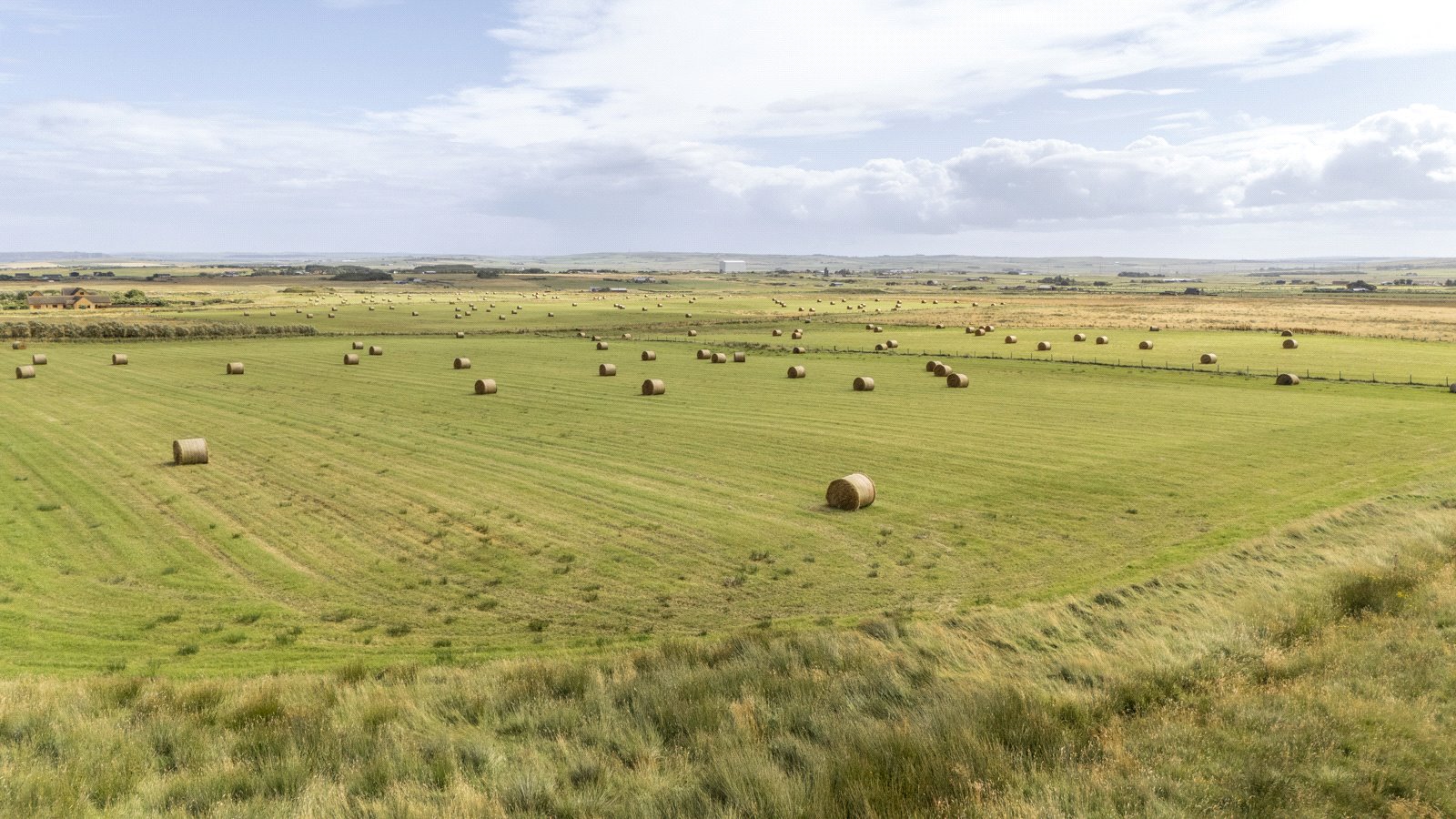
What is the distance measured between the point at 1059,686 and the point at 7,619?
18553 mm

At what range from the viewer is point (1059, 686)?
1212 centimetres

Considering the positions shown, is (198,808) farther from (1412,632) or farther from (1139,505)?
(1139,505)

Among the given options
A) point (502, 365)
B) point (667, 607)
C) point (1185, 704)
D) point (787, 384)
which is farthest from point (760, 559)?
point (502, 365)

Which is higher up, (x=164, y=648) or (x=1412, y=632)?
(x=1412, y=632)

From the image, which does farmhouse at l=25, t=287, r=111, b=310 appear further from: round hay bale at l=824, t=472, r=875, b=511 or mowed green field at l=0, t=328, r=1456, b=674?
round hay bale at l=824, t=472, r=875, b=511

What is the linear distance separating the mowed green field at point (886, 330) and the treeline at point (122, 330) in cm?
881

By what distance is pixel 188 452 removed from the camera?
2947 centimetres

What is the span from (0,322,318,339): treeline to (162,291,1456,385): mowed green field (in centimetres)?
881

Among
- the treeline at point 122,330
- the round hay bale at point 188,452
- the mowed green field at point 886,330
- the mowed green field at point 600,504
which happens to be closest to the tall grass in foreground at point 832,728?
the mowed green field at point 600,504

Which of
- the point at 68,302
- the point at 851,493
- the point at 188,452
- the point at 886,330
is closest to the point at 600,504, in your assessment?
the point at 851,493

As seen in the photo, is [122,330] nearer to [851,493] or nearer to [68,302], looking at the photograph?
[68,302]

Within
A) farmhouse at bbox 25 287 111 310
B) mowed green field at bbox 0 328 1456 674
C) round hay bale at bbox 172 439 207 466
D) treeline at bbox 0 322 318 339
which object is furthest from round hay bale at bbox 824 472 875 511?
farmhouse at bbox 25 287 111 310

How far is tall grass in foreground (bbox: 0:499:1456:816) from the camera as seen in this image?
872 cm

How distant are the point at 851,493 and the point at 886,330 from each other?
240ft
